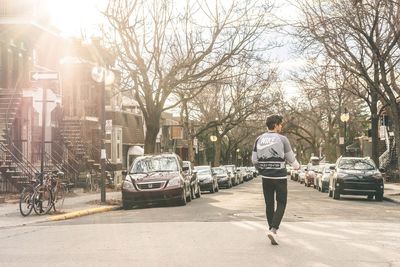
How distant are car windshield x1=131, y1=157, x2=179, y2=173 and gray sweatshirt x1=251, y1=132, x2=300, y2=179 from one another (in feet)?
36.9

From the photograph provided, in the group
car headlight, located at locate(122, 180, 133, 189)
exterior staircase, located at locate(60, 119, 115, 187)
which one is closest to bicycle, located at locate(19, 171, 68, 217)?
car headlight, located at locate(122, 180, 133, 189)

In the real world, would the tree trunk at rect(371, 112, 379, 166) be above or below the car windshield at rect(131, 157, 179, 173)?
above

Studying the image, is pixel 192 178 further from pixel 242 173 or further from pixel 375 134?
pixel 242 173

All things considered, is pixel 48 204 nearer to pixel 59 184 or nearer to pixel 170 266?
pixel 59 184

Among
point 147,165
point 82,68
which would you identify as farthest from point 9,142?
point 82,68

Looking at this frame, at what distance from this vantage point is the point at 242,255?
8.67m

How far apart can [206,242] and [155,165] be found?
36.9 ft

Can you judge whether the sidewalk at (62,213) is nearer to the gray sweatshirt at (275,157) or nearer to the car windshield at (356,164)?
the car windshield at (356,164)

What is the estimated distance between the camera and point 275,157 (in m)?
9.77

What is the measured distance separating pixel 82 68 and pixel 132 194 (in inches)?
907

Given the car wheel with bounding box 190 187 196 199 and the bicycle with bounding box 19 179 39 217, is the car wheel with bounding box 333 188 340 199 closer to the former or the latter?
the car wheel with bounding box 190 187 196 199

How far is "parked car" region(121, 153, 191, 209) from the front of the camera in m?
19.9

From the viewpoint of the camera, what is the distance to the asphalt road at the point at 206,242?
835 cm

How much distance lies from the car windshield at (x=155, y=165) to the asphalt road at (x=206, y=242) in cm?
605
